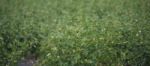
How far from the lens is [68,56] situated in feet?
14.3

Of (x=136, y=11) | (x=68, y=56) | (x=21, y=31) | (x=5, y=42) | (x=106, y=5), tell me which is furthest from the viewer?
(x=106, y=5)

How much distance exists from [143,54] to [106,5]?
10.3 feet

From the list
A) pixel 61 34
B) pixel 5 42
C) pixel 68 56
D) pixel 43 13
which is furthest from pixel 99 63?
pixel 43 13

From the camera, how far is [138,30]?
15.8ft

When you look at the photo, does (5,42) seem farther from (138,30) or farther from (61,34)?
(138,30)

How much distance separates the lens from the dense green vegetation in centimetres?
439

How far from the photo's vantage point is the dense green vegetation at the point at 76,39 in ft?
14.4

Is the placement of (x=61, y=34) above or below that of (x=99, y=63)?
above

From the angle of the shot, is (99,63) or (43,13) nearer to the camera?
(99,63)

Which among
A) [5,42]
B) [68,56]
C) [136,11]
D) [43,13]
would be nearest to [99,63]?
[68,56]

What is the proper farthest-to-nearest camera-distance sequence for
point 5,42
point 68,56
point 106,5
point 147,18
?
point 106,5 → point 147,18 → point 5,42 → point 68,56

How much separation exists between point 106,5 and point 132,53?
10.3ft

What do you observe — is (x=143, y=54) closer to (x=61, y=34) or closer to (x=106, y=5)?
(x=61, y=34)

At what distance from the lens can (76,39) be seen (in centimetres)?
459
